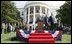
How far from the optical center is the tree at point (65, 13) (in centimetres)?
1291

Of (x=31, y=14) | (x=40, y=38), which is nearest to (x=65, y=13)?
(x=40, y=38)

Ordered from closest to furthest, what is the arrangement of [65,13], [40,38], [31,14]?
1. [40,38]
2. [65,13]
3. [31,14]

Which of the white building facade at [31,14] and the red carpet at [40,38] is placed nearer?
the red carpet at [40,38]

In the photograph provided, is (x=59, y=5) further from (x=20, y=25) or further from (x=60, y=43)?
(x=60, y=43)

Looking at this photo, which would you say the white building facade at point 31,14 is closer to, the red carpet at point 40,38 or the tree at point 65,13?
the tree at point 65,13

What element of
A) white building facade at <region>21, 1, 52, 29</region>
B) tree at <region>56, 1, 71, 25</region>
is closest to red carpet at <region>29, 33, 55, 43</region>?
tree at <region>56, 1, 71, 25</region>

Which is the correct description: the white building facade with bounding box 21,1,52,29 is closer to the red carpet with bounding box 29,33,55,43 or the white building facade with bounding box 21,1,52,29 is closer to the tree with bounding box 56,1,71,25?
the tree with bounding box 56,1,71,25

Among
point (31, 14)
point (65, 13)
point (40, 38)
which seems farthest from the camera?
point (31, 14)

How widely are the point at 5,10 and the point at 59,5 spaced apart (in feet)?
10.5

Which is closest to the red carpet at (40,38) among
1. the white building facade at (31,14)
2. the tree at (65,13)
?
the tree at (65,13)

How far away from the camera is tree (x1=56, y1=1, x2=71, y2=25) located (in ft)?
42.4

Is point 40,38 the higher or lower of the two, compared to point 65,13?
lower

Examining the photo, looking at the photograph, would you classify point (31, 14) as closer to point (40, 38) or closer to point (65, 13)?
point (65, 13)

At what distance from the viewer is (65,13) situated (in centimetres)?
1349
